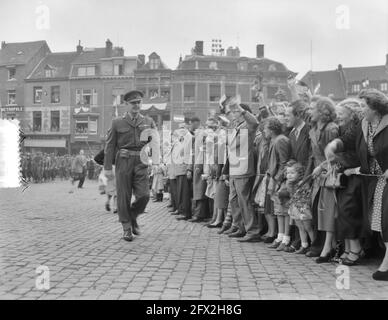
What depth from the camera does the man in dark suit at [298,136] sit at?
666 centimetres

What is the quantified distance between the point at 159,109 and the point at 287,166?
4645cm

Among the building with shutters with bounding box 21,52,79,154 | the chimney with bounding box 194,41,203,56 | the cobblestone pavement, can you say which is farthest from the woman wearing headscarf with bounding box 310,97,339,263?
the building with shutters with bounding box 21,52,79,154

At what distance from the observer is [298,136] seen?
678cm

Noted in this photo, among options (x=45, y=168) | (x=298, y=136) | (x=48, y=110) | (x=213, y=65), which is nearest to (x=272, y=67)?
(x=213, y=65)

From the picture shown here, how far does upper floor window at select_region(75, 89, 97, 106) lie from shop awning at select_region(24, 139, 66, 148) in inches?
196

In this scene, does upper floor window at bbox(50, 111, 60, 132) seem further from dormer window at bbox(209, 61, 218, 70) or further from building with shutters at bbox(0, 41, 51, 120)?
dormer window at bbox(209, 61, 218, 70)

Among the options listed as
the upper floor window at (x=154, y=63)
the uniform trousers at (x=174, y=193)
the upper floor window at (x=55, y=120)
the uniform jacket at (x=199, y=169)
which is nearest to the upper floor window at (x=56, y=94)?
the upper floor window at (x=55, y=120)

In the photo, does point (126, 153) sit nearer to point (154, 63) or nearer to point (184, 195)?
point (184, 195)

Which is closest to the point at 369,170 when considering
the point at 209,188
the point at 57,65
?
the point at 209,188

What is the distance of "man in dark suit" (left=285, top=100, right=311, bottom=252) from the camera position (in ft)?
21.9

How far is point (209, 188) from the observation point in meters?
9.79

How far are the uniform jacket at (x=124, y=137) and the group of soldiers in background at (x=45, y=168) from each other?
22.1 metres

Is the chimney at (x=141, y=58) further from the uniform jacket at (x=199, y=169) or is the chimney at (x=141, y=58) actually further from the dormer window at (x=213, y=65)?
the uniform jacket at (x=199, y=169)
